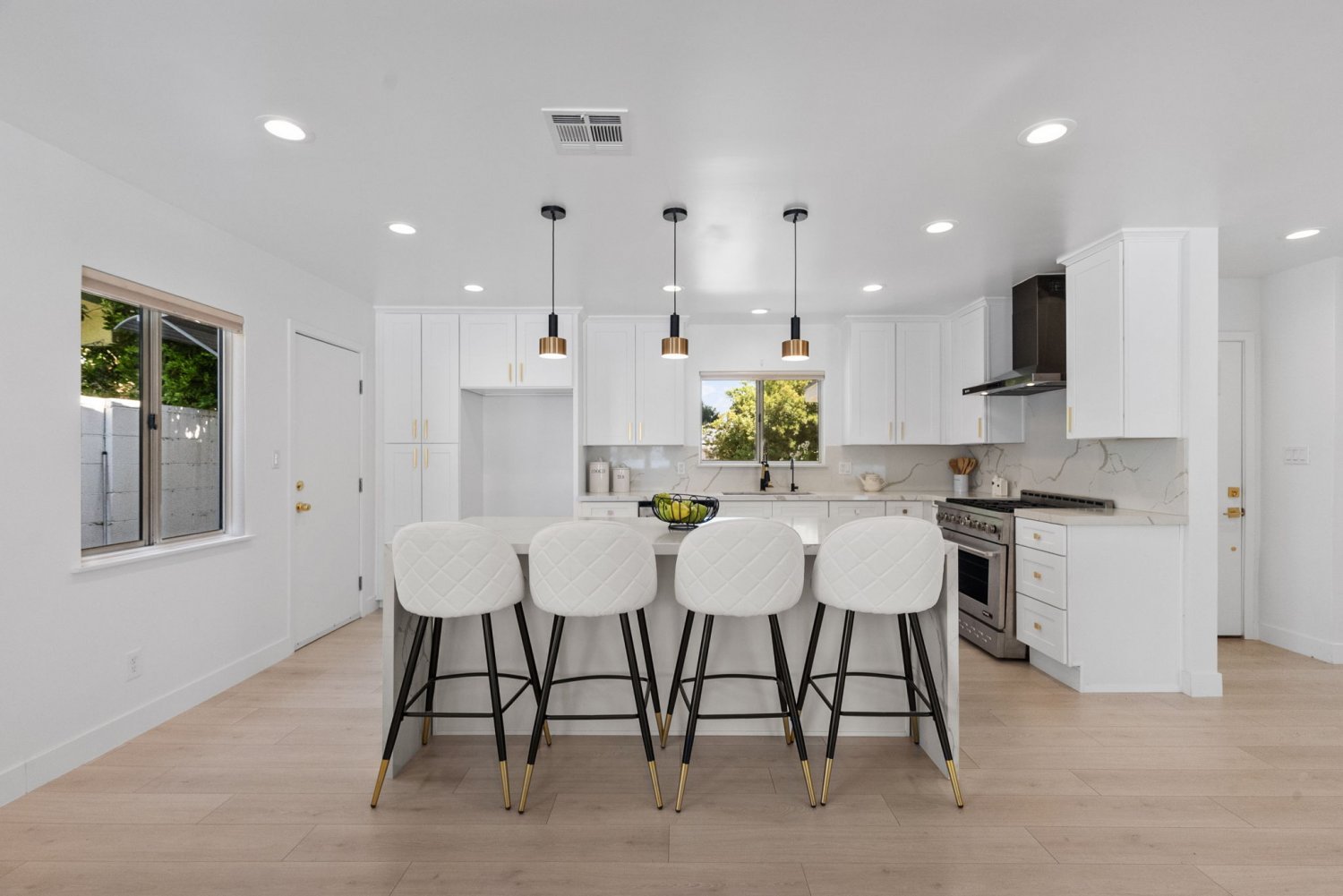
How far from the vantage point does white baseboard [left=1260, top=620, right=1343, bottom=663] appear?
3873 millimetres

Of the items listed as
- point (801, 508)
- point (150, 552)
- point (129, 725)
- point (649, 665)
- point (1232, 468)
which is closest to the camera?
point (649, 665)

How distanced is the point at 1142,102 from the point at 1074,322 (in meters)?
1.81

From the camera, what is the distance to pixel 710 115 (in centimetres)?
224

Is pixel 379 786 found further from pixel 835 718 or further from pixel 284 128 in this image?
pixel 284 128

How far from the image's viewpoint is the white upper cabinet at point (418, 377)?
5.21 m

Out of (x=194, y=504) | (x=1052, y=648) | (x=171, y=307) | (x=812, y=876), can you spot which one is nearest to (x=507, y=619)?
(x=812, y=876)

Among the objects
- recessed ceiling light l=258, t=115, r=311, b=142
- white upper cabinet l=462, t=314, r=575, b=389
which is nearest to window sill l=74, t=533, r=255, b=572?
recessed ceiling light l=258, t=115, r=311, b=142

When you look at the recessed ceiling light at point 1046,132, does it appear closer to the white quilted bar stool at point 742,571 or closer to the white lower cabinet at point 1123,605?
the white quilted bar stool at point 742,571

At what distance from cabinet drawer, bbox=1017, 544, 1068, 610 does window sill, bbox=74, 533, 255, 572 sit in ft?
14.4

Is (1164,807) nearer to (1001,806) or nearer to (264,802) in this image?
(1001,806)

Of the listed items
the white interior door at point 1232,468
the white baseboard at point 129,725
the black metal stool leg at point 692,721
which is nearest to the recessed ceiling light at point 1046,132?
the black metal stool leg at point 692,721

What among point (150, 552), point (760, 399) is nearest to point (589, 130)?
point (150, 552)

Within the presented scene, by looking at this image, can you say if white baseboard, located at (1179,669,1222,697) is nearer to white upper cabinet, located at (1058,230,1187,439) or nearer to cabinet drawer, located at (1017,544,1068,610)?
cabinet drawer, located at (1017,544,1068,610)

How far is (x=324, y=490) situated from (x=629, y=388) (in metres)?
2.40
